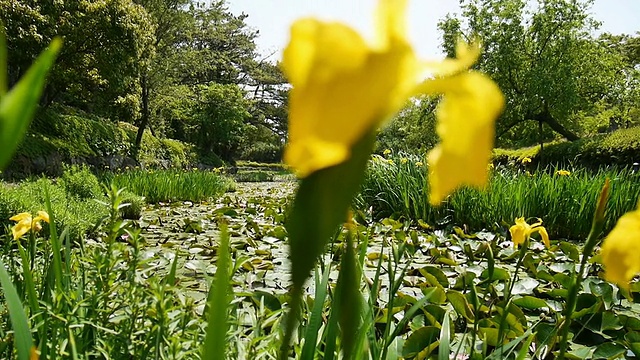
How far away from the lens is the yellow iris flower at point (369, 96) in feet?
0.59

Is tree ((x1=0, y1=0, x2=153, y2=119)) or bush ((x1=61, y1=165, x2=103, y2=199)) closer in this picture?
bush ((x1=61, y1=165, x2=103, y2=199))

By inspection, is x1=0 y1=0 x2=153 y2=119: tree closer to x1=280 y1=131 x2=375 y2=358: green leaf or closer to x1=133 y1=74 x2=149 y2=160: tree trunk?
x1=133 y1=74 x2=149 y2=160: tree trunk

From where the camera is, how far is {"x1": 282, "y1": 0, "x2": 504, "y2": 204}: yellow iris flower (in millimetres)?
178

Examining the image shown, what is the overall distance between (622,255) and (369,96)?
0.33 meters

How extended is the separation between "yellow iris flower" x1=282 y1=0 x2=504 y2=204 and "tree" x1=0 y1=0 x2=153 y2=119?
8.66 metres

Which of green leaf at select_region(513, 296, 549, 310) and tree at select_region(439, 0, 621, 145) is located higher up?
tree at select_region(439, 0, 621, 145)

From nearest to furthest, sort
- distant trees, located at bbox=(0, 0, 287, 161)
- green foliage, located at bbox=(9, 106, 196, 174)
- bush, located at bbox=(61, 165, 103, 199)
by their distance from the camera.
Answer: bush, located at bbox=(61, 165, 103, 199), green foliage, located at bbox=(9, 106, 196, 174), distant trees, located at bbox=(0, 0, 287, 161)

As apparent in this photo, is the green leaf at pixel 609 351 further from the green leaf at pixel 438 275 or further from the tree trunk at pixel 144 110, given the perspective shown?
the tree trunk at pixel 144 110

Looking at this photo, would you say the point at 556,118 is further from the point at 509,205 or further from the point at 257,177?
the point at 509,205

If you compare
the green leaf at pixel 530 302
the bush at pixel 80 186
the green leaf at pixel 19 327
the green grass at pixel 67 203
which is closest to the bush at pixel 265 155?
the bush at pixel 80 186

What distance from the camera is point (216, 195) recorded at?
314 inches

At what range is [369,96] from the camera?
191mm

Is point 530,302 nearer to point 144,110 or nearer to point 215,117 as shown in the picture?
point 144,110

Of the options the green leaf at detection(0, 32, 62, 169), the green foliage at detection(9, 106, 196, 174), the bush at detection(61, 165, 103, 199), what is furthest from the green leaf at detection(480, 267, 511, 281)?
the green foliage at detection(9, 106, 196, 174)
